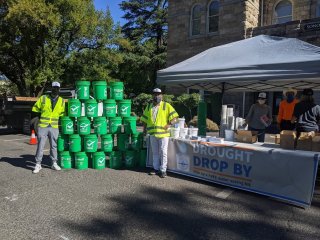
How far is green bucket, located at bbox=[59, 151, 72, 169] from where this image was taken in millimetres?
7453

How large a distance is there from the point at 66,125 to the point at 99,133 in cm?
76

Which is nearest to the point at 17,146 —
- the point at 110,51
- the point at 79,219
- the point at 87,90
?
the point at 87,90

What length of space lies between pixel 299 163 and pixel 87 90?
490cm

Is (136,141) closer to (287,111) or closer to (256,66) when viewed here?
(256,66)

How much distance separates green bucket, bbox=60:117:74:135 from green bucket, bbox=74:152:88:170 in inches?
21.9

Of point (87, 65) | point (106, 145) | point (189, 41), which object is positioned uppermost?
point (189, 41)

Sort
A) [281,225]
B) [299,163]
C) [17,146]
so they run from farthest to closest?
[17,146] → [299,163] → [281,225]

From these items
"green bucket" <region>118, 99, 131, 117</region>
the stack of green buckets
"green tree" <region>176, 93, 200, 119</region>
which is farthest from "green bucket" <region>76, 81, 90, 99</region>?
"green tree" <region>176, 93, 200, 119</region>

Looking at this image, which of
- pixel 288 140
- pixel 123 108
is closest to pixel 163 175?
pixel 123 108

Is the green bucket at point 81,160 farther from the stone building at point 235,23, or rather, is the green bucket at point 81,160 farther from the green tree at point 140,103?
the green tree at point 140,103

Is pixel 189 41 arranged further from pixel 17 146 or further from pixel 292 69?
pixel 292 69

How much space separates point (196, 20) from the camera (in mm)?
19859

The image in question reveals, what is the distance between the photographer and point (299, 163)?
536 cm

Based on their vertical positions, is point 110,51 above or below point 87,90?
above
